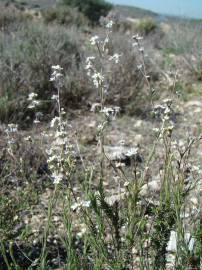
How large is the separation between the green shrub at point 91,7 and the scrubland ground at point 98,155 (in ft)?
24.9

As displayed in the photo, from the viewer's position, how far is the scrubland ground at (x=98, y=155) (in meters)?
2.01

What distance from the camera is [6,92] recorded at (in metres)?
4.95

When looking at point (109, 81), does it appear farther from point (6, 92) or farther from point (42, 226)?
point (42, 226)

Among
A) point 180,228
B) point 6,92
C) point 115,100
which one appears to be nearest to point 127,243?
point 180,228

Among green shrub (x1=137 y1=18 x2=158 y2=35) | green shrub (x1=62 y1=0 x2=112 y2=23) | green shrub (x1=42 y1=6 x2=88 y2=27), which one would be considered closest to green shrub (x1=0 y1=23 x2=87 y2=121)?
green shrub (x1=42 y1=6 x2=88 y2=27)

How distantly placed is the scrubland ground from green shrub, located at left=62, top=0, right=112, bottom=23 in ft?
24.9

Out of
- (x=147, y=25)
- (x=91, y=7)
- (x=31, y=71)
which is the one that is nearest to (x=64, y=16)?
(x=147, y=25)

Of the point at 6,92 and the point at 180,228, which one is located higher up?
the point at 180,228

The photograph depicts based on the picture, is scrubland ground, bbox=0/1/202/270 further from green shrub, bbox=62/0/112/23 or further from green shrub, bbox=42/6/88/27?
green shrub, bbox=62/0/112/23

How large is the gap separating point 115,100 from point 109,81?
231 millimetres

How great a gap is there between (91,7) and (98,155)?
44.8ft

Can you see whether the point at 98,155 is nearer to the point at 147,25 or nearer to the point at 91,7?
the point at 147,25

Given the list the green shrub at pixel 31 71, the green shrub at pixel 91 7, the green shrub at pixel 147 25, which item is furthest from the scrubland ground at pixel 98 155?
the green shrub at pixel 91 7

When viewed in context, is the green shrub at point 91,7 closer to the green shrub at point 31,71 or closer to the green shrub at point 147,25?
the green shrub at point 147,25
